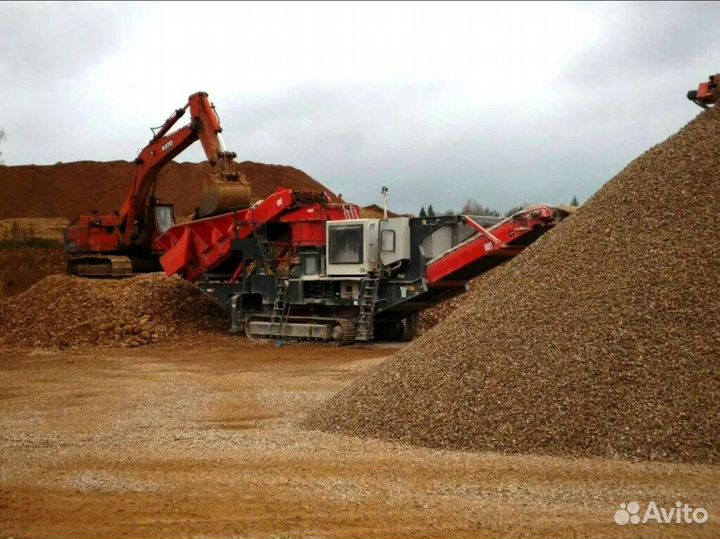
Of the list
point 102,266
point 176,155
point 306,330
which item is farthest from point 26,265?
point 306,330

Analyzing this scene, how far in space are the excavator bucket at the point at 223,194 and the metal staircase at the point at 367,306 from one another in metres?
4.20

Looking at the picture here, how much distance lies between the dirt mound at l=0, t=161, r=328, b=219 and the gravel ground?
4089cm

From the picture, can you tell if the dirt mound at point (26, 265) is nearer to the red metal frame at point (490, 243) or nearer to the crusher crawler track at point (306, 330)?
the crusher crawler track at point (306, 330)

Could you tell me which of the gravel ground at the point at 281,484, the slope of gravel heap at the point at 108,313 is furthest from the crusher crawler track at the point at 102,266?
the gravel ground at the point at 281,484

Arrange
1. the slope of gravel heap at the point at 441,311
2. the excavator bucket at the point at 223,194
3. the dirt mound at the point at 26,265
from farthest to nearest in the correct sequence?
the dirt mound at the point at 26,265 → the slope of gravel heap at the point at 441,311 → the excavator bucket at the point at 223,194

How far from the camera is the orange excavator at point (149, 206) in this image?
2066 cm

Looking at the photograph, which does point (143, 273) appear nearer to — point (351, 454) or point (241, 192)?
point (241, 192)

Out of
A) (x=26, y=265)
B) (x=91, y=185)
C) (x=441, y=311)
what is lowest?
(x=441, y=311)

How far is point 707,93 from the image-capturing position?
35.1ft

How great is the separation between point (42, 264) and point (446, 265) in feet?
64.1

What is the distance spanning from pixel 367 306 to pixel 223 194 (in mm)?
4621

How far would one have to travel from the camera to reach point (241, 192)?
20641 mm

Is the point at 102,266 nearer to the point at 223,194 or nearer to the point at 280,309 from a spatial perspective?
the point at 223,194

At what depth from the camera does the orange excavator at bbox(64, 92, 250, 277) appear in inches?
813
